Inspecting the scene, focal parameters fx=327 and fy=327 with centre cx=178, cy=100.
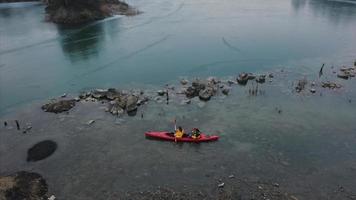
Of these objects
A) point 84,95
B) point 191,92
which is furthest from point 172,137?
point 84,95

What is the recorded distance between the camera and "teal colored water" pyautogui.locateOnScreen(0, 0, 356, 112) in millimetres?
46656

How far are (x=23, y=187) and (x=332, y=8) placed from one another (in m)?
103

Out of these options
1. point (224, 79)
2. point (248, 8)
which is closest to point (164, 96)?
point (224, 79)

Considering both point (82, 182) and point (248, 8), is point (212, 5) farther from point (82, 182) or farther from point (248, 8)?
point (82, 182)

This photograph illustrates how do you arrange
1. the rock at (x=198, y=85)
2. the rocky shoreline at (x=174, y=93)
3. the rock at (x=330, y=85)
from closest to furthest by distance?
1. the rocky shoreline at (x=174, y=93)
2. the rock at (x=198, y=85)
3. the rock at (x=330, y=85)

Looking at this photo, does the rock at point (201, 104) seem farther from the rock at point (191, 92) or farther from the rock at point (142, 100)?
the rock at point (142, 100)

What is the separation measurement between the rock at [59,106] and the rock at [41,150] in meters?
6.17

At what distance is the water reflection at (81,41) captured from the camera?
188 feet

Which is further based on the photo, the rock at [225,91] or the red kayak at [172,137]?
the rock at [225,91]

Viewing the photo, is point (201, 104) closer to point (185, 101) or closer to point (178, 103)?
point (185, 101)

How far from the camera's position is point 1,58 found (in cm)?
5459

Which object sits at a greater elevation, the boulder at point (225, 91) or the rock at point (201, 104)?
the boulder at point (225, 91)

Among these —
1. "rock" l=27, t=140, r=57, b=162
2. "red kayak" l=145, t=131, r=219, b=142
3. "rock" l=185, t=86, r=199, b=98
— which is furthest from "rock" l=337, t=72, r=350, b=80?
"rock" l=27, t=140, r=57, b=162

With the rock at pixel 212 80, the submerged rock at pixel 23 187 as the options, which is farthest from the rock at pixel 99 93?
the submerged rock at pixel 23 187
